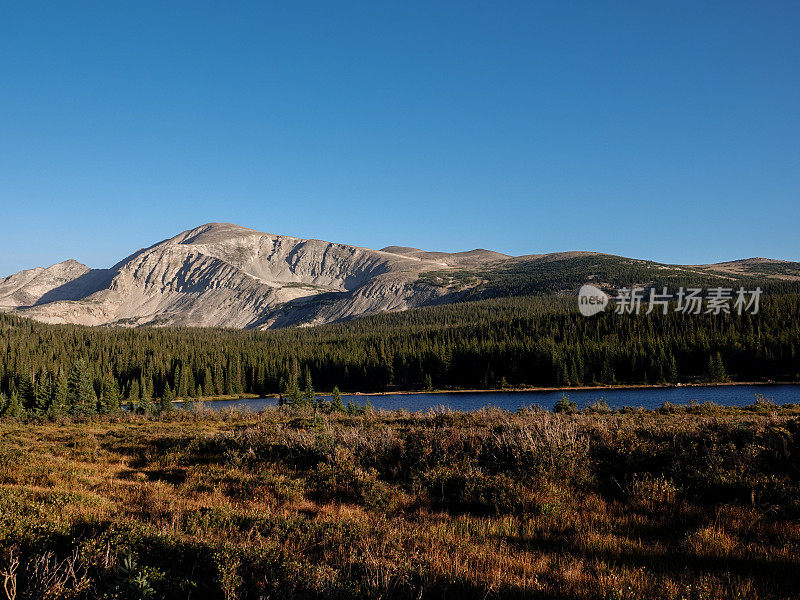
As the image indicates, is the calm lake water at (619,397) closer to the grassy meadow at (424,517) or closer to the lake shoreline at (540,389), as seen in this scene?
the lake shoreline at (540,389)

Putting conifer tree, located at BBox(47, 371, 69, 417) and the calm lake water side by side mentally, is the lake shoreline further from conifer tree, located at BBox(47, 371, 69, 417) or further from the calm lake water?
conifer tree, located at BBox(47, 371, 69, 417)

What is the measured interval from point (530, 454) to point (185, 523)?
811cm

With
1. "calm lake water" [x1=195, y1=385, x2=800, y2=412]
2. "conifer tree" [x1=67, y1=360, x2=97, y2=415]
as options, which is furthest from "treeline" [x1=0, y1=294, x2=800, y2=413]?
"calm lake water" [x1=195, y1=385, x2=800, y2=412]

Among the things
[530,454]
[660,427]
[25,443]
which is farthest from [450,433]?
[25,443]

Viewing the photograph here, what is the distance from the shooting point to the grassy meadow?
5.82 metres

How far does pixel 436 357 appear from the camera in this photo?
129 m

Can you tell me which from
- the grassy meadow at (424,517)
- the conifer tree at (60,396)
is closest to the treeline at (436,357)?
the conifer tree at (60,396)

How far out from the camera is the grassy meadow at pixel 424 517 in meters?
5.82

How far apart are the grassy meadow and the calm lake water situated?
169 feet

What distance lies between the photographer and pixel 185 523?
8.45m

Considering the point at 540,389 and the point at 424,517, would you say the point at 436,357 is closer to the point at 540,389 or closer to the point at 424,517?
the point at 540,389

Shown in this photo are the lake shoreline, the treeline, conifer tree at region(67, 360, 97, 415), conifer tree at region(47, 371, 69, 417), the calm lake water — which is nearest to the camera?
the calm lake water

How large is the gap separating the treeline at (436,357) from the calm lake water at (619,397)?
33.3 feet

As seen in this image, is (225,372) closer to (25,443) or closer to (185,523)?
(25,443)
